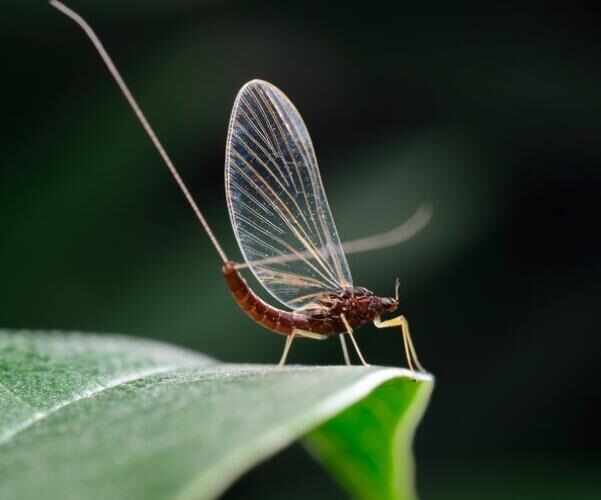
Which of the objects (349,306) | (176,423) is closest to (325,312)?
(349,306)

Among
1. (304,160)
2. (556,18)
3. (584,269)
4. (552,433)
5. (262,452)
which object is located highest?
(556,18)

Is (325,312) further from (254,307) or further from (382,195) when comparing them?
(382,195)

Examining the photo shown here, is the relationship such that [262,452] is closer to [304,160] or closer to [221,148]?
[304,160]

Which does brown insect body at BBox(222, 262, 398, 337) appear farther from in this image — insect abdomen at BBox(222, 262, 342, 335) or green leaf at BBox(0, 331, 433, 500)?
green leaf at BBox(0, 331, 433, 500)

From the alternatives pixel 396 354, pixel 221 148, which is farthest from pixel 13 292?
pixel 396 354

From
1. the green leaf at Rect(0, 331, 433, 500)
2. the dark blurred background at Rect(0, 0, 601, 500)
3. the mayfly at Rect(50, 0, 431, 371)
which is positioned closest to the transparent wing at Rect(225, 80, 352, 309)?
the mayfly at Rect(50, 0, 431, 371)

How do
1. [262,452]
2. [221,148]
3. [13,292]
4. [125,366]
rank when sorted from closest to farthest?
[262,452]
[125,366]
[13,292]
[221,148]

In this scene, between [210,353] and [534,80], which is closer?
[210,353]
